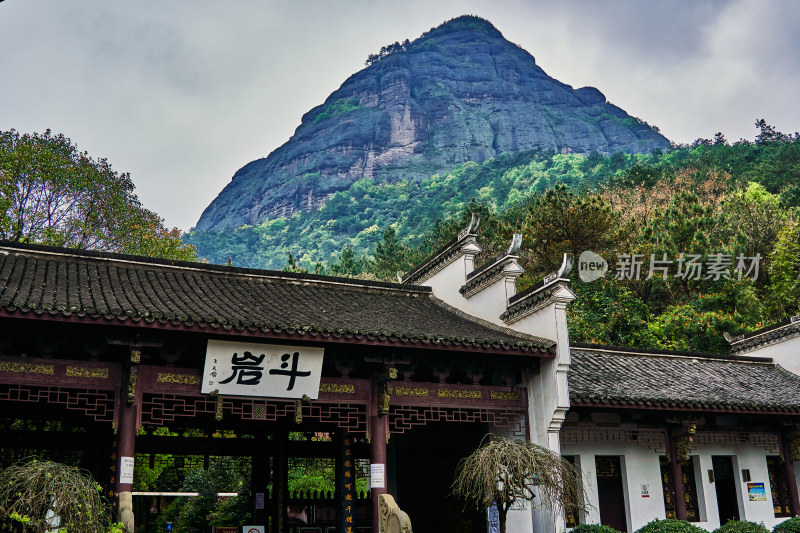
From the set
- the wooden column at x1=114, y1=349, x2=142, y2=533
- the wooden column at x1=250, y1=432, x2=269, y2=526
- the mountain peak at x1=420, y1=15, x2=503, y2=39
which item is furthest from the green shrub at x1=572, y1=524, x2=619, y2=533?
the mountain peak at x1=420, y1=15, x2=503, y2=39

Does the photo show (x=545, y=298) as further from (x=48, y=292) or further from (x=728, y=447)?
(x=48, y=292)

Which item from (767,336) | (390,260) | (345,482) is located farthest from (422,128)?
(345,482)

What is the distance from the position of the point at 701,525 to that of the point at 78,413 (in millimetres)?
12377

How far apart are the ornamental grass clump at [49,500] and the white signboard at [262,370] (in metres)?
3.05

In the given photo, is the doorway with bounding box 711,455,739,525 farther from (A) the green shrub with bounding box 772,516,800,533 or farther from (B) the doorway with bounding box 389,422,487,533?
(B) the doorway with bounding box 389,422,487,533

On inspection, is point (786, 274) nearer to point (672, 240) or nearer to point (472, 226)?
point (672, 240)

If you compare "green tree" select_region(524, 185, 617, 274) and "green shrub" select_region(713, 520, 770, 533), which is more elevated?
"green tree" select_region(524, 185, 617, 274)

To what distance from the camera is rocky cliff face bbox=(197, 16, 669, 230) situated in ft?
420

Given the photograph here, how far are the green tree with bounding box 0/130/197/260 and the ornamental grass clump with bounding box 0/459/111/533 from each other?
60.9 feet

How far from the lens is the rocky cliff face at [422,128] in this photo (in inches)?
5044

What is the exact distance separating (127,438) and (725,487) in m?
12.6

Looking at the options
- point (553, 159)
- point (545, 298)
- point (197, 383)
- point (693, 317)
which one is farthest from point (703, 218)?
point (553, 159)

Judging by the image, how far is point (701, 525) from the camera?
52.4 ft

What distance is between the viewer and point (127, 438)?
11.1 m
